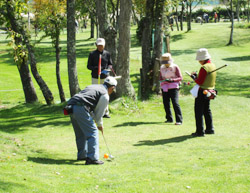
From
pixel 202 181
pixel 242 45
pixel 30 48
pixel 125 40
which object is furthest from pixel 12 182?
pixel 242 45

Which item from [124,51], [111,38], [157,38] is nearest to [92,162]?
[124,51]

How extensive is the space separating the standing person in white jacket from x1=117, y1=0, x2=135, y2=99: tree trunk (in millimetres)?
6678

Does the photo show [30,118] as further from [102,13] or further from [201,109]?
[201,109]

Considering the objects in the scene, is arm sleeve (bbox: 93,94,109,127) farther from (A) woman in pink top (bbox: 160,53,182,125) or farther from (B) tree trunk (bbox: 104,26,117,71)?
(B) tree trunk (bbox: 104,26,117,71)

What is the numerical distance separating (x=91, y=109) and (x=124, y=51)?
6.96m

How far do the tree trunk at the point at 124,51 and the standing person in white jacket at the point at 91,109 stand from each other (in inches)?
263

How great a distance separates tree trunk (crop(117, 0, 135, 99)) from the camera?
13961mm

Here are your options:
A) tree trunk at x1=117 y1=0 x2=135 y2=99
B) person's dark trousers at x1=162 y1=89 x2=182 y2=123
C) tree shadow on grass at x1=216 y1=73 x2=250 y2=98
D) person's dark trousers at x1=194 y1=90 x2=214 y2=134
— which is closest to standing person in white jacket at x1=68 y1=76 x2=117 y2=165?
person's dark trousers at x1=194 y1=90 x2=214 y2=134

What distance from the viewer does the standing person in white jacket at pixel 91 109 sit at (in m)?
7.32

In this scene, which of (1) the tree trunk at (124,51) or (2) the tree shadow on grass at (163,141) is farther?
(1) the tree trunk at (124,51)

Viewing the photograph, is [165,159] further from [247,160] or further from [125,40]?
[125,40]

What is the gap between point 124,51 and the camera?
557 inches

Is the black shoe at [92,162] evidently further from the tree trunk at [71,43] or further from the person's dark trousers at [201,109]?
the tree trunk at [71,43]

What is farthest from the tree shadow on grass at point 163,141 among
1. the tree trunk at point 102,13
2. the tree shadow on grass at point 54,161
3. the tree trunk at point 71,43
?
the tree trunk at point 71,43
